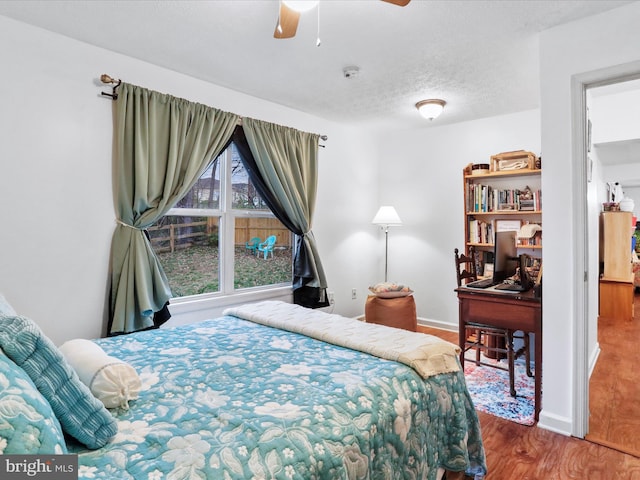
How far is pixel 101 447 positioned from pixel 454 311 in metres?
4.12

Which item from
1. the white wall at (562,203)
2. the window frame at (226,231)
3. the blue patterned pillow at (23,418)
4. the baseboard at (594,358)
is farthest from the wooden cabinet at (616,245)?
the blue patterned pillow at (23,418)

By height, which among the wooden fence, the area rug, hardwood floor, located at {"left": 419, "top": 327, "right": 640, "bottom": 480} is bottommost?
hardwood floor, located at {"left": 419, "top": 327, "right": 640, "bottom": 480}

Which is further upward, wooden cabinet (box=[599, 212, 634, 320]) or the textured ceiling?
the textured ceiling

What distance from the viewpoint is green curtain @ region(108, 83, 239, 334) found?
2.65 meters

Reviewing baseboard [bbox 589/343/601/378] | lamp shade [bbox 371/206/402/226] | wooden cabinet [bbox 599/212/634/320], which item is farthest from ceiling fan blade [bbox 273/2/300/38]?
wooden cabinet [bbox 599/212/634/320]

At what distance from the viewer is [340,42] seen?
2504 mm

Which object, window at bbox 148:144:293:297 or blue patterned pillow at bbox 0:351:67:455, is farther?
window at bbox 148:144:293:297

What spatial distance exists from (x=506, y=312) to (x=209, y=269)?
244 cm

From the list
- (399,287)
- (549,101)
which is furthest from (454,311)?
(549,101)

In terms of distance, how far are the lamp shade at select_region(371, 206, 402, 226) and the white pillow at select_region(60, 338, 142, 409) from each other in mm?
3524

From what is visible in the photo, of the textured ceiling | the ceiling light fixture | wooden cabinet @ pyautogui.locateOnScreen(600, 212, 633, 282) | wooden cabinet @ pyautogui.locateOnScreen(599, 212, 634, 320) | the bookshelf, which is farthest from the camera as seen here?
wooden cabinet @ pyautogui.locateOnScreen(600, 212, 633, 282)

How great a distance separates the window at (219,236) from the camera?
10.5ft

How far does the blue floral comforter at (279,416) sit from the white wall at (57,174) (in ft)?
2.58

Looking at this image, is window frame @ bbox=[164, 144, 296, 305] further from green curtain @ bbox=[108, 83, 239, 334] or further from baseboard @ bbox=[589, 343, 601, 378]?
baseboard @ bbox=[589, 343, 601, 378]
